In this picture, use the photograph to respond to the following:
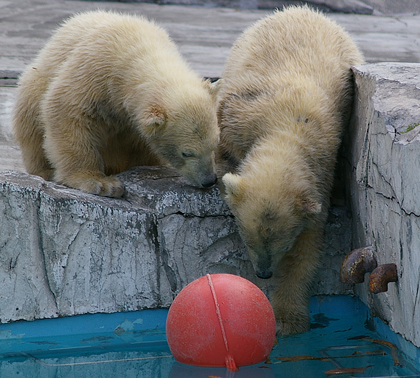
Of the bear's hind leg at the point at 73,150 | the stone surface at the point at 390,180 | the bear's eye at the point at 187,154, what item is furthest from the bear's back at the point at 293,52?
the bear's hind leg at the point at 73,150

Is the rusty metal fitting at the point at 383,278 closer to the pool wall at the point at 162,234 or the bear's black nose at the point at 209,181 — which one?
the pool wall at the point at 162,234

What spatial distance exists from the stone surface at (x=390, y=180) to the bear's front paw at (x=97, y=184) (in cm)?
177

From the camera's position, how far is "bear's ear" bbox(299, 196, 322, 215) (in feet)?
13.0

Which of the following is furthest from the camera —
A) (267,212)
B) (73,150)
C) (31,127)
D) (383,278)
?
(31,127)

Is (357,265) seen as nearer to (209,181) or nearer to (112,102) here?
(209,181)

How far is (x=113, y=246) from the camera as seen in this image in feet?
13.9

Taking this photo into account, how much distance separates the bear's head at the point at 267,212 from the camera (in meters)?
3.89

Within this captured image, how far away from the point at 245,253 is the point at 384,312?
1.10 metres

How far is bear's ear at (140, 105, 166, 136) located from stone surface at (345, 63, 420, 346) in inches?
56.8

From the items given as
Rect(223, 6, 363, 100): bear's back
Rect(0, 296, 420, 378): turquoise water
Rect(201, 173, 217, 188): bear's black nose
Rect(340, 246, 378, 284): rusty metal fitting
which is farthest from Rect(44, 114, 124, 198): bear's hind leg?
Rect(340, 246, 378, 284): rusty metal fitting

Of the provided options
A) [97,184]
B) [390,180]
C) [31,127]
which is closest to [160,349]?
[97,184]

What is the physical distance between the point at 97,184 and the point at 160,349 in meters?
1.28

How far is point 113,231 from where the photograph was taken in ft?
13.9

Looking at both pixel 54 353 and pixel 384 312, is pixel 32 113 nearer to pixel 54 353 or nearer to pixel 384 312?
pixel 54 353
